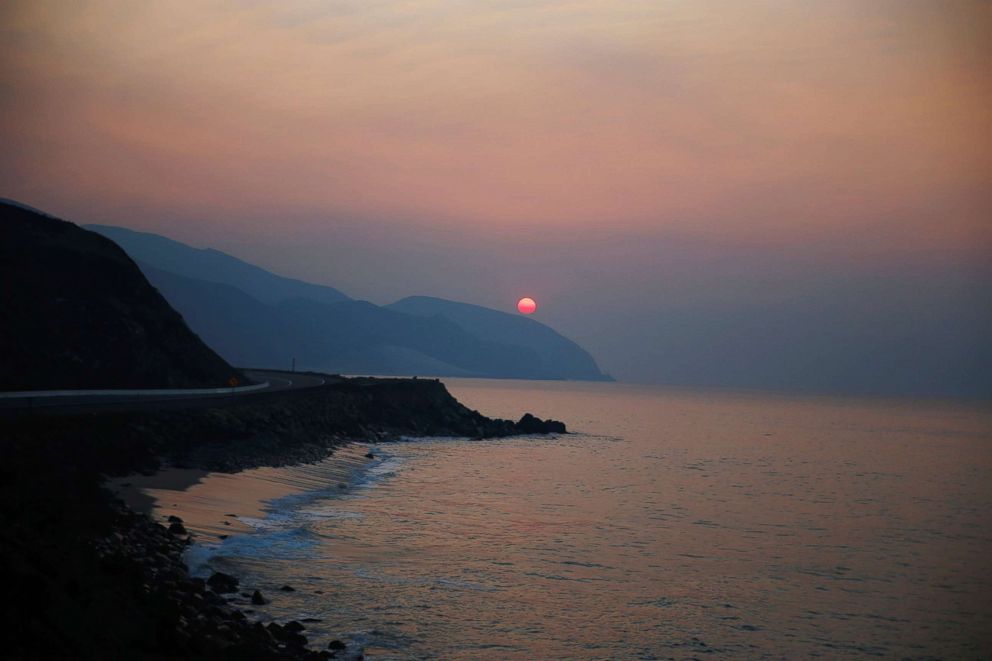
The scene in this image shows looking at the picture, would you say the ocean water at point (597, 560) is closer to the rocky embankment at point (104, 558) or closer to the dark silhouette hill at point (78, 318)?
the rocky embankment at point (104, 558)

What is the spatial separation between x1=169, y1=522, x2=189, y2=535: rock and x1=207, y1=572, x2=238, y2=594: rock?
11.2ft

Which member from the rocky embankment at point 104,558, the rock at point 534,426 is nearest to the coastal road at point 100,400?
the rocky embankment at point 104,558

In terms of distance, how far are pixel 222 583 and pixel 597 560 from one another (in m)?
10.5

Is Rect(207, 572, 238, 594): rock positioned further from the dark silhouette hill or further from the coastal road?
the dark silhouette hill

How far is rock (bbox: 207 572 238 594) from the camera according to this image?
52.8ft

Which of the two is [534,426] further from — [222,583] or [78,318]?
[222,583]

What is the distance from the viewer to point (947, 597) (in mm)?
20672

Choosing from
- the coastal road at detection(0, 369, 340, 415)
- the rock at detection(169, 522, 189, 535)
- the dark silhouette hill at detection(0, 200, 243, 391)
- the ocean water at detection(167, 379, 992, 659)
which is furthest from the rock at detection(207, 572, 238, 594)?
the dark silhouette hill at detection(0, 200, 243, 391)

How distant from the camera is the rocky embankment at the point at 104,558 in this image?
10172 millimetres

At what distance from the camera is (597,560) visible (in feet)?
74.9

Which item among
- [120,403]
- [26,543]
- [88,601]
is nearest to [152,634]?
[88,601]

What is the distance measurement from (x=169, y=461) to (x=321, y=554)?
11387 mm

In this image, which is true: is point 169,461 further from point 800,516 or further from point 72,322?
point 800,516

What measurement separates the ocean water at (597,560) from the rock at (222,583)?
0.83 m
